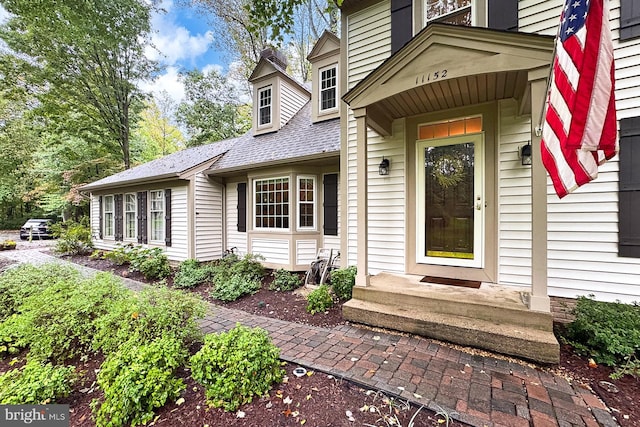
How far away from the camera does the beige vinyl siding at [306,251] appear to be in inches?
231

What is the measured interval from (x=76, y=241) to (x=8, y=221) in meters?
18.3

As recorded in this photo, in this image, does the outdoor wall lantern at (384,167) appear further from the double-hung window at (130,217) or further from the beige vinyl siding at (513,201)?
the double-hung window at (130,217)

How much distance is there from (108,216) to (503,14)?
12396 millimetres

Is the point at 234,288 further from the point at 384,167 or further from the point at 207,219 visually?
the point at 384,167

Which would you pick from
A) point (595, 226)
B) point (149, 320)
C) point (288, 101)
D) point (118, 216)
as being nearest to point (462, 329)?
point (595, 226)

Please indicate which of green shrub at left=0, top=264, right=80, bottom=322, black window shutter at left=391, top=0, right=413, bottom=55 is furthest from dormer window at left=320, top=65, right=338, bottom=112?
green shrub at left=0, top=264, right=80, bottom=322

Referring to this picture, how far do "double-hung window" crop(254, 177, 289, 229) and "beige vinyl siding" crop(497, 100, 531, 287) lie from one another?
13.3 ft

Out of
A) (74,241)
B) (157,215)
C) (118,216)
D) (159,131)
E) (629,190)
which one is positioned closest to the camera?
(629,190)

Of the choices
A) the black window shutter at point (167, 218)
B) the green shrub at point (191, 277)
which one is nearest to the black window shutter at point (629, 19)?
the green shrub at point (191, 277)

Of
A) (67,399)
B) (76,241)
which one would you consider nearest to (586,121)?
(67,399)

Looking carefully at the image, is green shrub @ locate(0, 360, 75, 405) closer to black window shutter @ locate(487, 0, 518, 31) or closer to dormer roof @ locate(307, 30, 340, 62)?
black window shutter @ locate(487, 0, 518, 31)

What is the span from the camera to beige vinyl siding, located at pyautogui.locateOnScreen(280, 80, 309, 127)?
7.69 metres

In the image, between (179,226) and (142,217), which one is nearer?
(179,226)

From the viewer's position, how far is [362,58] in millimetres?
4523
